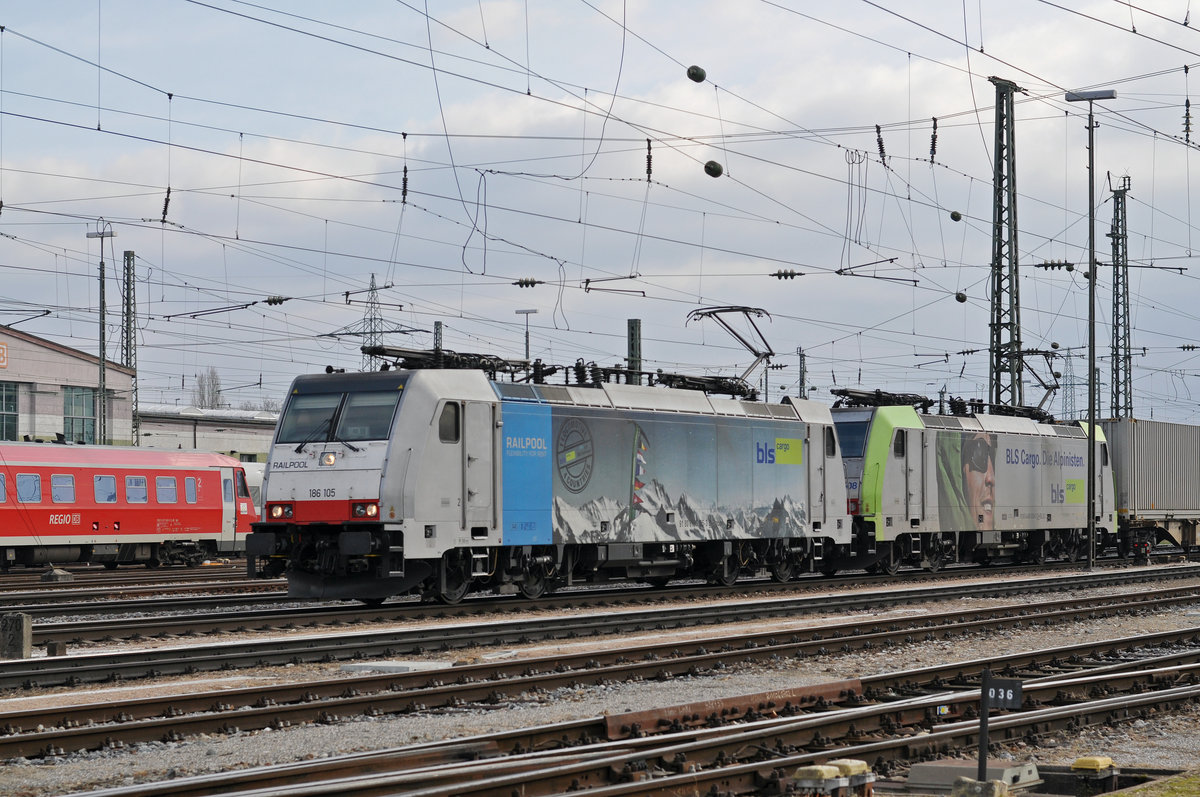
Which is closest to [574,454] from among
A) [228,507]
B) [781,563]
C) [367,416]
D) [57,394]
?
[367,416]

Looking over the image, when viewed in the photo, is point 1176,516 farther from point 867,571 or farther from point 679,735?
point 679,735

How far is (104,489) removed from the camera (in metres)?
35.1

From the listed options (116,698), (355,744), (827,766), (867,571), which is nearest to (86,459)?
(867,571)

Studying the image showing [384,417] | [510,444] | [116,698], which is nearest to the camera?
[116,698]

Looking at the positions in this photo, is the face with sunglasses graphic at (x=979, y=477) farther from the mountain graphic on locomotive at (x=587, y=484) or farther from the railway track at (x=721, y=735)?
the railway track at (x=721, y=735)

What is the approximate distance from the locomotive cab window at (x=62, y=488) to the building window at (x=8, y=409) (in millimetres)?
21719

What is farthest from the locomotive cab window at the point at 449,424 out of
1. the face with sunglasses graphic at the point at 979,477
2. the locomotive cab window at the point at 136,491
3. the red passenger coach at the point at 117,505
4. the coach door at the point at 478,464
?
the locomotive cab window at the point at 136,491

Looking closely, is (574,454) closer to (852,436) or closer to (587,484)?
(587,484)

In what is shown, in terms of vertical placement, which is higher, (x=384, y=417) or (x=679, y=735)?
(x=384, y=417)

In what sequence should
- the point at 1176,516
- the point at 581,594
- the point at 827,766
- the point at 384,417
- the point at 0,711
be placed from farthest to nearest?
the point at 1176,516
the point at 581,594
the point at 384,417
the point at 0,711
the point at 827,766

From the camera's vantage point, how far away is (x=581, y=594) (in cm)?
2378

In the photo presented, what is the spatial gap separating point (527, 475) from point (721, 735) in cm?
1179

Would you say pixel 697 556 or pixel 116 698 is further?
pixel 697 556

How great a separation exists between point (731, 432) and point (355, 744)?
16.5 metres
